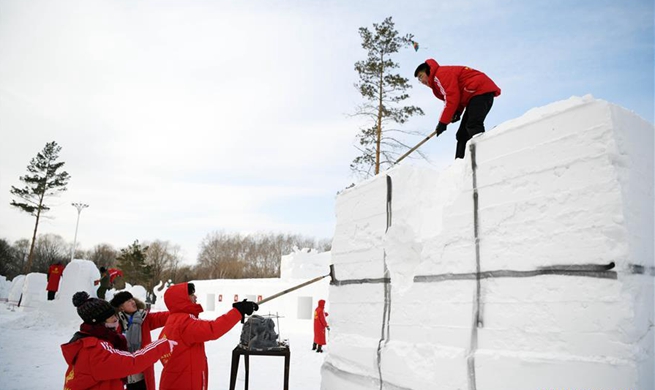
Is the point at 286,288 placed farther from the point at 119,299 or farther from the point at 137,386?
the point at 137,386

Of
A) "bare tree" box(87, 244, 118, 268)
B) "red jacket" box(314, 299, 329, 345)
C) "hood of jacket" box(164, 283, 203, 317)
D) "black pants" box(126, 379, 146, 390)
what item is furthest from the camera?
"bare tree" box(87, 244, 118, 268)

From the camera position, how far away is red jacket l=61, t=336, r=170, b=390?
2.63 meters

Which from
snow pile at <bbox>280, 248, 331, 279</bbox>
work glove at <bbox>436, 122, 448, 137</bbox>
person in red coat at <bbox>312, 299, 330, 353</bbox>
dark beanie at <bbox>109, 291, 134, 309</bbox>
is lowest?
person in red coat at <bbox>312, 299, 330, 353</bbox>

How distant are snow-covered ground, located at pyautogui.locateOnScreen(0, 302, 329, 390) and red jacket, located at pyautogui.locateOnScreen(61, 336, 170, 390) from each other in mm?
3752

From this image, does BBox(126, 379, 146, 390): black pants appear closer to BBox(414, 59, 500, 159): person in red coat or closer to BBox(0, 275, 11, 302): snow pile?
BBox(414, 59, 500, 159): person in red coat

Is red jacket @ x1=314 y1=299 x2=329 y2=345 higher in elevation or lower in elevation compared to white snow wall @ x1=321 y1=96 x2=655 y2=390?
lower

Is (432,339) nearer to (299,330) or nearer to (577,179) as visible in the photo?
(577,179)

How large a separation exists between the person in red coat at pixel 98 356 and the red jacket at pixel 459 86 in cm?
296

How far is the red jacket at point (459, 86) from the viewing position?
3.74 metres

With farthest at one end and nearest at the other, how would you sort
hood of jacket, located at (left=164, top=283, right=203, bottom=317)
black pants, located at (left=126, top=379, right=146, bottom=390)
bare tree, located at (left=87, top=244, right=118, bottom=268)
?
bare tree, located at (left=87, top=244, right=118, bottom=268) < black pants, located at (left=126, top=379, right=146, bottom=390) < hood of jacket, located at (left=164, top=283, right=203, bottom=317)

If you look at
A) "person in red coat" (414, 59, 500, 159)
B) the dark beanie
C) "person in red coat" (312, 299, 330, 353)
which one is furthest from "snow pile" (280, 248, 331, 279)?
"person in red coat" (414, 59, 500, 159)

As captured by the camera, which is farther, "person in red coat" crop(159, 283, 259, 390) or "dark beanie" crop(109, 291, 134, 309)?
"dark beanie" crop(109, 291, 134, 309)

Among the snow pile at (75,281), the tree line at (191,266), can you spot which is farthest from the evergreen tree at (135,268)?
the snow pile at (75,281)

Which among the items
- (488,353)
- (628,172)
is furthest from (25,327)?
(628,172)
